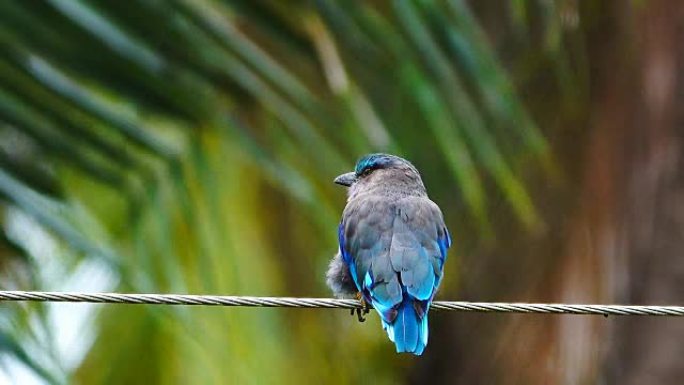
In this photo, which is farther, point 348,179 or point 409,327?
point 348,179

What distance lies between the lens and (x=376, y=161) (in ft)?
19.2

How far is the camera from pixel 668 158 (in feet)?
24.3

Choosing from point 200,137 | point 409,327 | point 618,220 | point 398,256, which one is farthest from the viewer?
point 618,220

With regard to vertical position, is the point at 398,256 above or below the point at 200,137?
below

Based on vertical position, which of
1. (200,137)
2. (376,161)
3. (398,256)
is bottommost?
(398,256)

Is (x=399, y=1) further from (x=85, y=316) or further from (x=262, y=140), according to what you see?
(x=85, y=316)

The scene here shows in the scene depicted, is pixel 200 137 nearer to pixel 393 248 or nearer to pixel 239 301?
pixel 393 248

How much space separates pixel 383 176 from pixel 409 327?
4.12 ft

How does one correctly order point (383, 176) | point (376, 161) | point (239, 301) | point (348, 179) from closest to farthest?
point (239, 301), point (383, 176), point (376, 161), point (348, 179)

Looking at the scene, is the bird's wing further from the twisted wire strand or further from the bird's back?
the twisted wire strand

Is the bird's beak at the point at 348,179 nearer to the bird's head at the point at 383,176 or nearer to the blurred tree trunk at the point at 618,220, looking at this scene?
the bird's head at the point at 383,176

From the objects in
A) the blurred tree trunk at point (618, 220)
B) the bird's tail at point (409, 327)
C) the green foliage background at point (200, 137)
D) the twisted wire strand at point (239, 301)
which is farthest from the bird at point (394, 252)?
the blurred tree trunk at point (618, 220)

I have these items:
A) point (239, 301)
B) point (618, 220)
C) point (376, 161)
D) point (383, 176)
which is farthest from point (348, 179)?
point (239, 301)

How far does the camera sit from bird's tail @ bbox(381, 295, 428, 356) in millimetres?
4469
